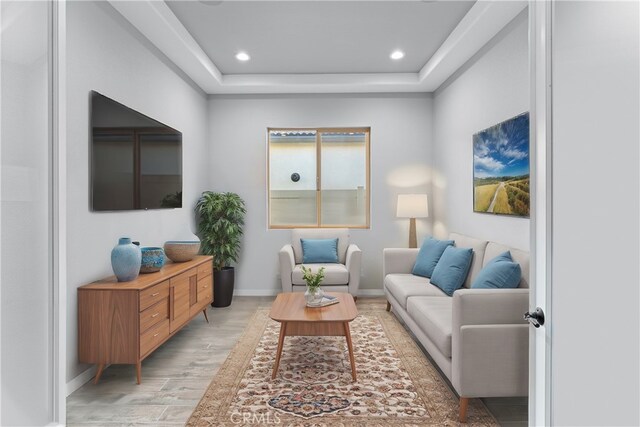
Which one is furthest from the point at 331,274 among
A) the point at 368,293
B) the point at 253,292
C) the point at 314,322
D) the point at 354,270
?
the point at 314,322

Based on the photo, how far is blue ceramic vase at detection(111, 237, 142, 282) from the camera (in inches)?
108

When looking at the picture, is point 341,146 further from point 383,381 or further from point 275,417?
point 275,417

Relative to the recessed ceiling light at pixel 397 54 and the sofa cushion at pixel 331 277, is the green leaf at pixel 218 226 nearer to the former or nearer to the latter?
the sofa cushion at pixel 331 277

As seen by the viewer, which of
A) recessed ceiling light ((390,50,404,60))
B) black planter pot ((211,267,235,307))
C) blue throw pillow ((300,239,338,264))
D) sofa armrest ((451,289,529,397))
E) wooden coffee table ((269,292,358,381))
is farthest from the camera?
blue throw pillow ((300,239,338,264))

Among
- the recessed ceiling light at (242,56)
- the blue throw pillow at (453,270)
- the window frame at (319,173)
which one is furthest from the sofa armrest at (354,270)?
the recessed ceiling light at (242,56)

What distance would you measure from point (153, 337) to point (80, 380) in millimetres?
527

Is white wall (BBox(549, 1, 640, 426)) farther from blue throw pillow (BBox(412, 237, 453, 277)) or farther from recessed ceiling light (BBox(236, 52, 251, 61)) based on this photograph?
recessed ceiling light (BBox(236, 52, 251, 61))

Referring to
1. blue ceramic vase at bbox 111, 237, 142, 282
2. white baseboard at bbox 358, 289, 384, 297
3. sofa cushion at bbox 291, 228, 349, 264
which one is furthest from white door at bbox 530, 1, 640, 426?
white baseboard at bbox 358, 289, 384, 297

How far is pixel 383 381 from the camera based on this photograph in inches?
108

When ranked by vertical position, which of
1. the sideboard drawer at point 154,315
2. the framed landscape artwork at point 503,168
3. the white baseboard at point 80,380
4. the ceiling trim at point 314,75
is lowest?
the white baseboard at point 80,380

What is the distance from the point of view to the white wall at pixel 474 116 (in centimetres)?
319

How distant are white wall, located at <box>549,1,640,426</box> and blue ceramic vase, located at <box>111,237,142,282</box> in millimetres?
2590

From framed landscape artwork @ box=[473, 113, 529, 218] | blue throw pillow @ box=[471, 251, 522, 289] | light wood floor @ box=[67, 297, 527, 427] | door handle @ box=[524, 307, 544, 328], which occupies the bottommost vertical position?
light wood floor @ box=[67, 297, 527, 427]

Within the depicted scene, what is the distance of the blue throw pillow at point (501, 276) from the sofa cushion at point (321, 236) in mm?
2647
